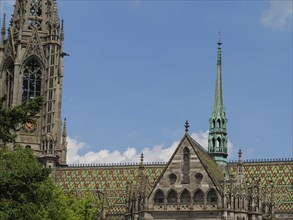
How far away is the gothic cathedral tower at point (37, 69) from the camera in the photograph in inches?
3541

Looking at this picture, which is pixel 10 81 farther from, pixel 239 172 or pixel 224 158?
pixel 239 172

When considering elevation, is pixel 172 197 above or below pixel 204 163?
below

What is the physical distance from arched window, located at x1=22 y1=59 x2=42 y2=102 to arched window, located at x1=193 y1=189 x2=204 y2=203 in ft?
106

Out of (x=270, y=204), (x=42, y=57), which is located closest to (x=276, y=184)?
(x=270, y=204)

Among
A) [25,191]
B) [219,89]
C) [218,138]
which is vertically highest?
[219,89]

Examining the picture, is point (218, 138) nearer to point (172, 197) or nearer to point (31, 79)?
point (172, 197)

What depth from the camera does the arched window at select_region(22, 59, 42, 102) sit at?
9212 cm

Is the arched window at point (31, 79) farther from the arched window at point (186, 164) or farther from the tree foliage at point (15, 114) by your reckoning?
the tree foliage at point (15, 114)

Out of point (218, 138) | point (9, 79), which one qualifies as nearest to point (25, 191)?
point (218, 138)

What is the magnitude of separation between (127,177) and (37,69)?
18.1 m

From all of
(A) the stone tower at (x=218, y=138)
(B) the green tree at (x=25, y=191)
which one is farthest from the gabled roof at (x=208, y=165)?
(B) the green tree at (x=25, y=191)

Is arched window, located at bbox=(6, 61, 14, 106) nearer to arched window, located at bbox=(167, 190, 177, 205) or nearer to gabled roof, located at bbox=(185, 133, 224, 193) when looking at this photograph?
gabled roof, located at bbox=(185, 133, 224, 193)

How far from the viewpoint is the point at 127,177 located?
86.9 metres

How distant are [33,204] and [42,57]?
46.7 m
